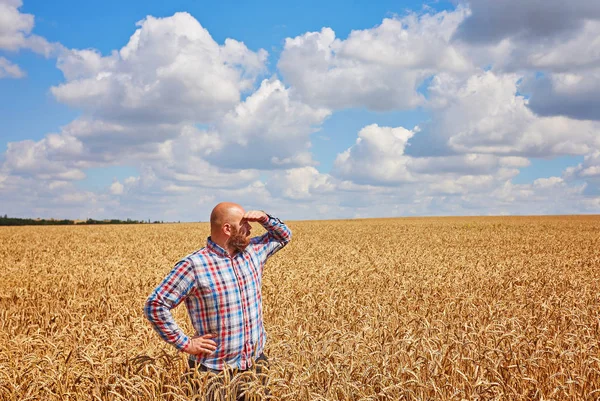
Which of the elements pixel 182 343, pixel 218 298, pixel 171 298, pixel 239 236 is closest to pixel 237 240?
pixel 239 236

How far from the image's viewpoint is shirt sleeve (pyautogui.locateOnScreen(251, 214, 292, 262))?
444cm

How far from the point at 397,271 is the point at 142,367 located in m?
8.75

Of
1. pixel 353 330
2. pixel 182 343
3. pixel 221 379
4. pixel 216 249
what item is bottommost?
pixel 353 330

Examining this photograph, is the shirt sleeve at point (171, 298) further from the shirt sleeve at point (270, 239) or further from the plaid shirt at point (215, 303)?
the shirt sleeve at point (270, 239)

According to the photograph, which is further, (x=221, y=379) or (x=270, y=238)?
(x=270, y=238)

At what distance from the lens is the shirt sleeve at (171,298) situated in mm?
3822

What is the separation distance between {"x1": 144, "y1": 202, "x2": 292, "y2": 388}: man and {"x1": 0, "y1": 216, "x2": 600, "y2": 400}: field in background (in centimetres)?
30

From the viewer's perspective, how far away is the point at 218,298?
3.91 m

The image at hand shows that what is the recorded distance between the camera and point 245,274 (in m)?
4.05

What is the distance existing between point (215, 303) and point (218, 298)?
5 centimetres

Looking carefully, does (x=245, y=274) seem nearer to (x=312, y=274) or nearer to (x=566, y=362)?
(x=566, y=362)

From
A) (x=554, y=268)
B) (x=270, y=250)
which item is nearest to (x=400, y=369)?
(x=270, y=250)

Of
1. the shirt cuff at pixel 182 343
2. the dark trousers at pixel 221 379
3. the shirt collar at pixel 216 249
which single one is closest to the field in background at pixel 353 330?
the dark trousers at pixel 221 379

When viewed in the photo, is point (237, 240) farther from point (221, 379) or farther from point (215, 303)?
point (221, 379)
